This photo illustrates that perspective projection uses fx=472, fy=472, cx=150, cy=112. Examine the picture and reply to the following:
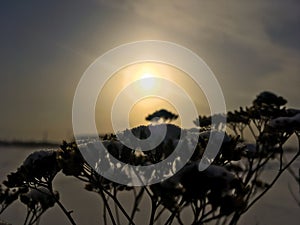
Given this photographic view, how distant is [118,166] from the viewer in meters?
7.54

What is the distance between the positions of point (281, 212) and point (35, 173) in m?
19.5

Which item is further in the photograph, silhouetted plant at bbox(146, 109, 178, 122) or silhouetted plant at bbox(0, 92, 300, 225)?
silhouetted plant at bbox(146, 109, 178, 122)

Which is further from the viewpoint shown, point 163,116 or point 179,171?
point 163,116

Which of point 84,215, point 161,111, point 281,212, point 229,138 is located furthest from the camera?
point 281,212

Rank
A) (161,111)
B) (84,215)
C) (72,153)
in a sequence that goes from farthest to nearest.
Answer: (84,215) < (161,111) < (72,153)

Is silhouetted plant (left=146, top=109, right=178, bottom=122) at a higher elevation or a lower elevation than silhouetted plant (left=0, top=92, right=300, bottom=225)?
higher

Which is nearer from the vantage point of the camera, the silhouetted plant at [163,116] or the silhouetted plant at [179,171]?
the silhouetted plant at [179,171]

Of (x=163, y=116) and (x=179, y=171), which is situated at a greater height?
(x=163, y=116)

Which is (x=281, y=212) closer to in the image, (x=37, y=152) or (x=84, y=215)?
(x=84, y=215)

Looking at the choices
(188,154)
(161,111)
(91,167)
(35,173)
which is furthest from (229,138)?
(161,111)

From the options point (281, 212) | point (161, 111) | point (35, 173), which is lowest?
point (281, 212)

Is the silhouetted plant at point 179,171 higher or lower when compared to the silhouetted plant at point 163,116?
lower

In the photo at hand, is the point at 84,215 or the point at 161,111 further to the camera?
the point at 84,215

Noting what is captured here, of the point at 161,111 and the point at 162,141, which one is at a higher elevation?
the point at 161,111
